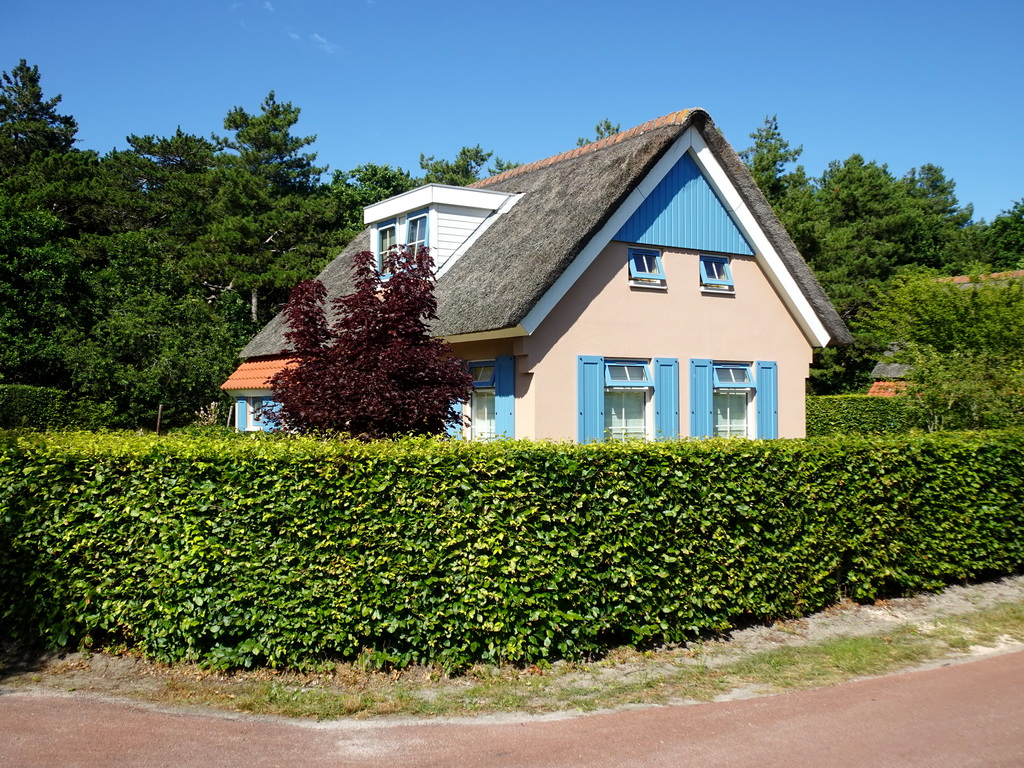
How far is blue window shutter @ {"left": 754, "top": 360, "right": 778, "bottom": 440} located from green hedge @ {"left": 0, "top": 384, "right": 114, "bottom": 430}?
16.7m

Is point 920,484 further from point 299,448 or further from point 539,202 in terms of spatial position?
point 539,202

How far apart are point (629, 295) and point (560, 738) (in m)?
9.37

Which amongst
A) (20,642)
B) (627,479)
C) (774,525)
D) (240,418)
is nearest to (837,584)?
(774,525)

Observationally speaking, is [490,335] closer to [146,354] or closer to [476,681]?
[476,681]

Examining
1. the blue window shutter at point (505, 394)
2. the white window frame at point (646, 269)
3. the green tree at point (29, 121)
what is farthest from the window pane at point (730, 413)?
the green tree at point (29, 121)

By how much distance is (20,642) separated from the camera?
6.82 metres

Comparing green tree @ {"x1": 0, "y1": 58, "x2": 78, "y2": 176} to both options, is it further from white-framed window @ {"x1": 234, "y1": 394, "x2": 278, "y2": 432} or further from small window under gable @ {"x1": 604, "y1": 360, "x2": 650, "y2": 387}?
small window under gable @ {"x1": 604, "y1": 360, "x2": 650, "y2": 387}

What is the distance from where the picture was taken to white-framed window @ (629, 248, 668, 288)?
1397cm

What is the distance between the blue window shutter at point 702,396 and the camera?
14.4 m

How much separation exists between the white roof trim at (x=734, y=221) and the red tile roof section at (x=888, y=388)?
185cm

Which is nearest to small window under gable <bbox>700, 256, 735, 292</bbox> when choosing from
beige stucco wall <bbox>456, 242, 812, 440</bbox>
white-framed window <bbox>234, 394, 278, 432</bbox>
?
beige stucco wall <bbox>456, 242, 812, 440</bbox>

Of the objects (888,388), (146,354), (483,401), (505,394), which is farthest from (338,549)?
(146,354)

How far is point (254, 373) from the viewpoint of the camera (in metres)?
20.8

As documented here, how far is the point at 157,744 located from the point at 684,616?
4.34m
